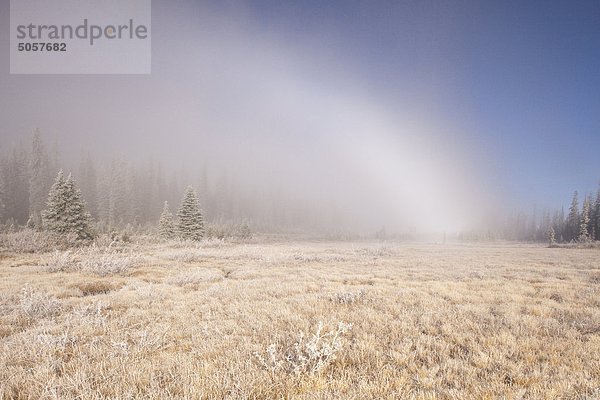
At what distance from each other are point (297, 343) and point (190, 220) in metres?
35.4

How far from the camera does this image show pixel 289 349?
4.86 metres

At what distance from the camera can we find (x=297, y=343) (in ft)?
16.2

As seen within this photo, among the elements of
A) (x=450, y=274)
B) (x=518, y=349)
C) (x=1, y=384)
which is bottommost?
(x=450, y=274)

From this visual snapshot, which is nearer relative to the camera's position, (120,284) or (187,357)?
(187,357)

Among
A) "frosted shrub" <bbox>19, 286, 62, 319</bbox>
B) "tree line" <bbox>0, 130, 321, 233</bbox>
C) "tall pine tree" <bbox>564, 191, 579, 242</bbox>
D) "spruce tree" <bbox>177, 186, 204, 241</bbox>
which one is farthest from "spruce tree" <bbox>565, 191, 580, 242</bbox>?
"frosted shrub" <bbox>19, 286, 62, 319</bbox>

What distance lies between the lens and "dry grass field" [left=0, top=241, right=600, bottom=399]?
3.59 metres

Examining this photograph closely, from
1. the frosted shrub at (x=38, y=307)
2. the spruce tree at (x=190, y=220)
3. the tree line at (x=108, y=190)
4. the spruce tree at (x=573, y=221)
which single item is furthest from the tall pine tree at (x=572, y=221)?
the frosted shrub at (x=38, y=307)

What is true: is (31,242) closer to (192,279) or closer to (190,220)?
(192,279)

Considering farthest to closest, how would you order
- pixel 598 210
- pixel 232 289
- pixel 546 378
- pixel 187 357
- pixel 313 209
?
pixel 313 209 < pixel 598 210 < pixel 232 289 < pixel 187 357 < pixel 546 378

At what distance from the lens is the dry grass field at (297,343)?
3594 millimetres

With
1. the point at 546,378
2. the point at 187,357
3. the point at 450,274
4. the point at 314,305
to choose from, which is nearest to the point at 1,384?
the point at 187,357

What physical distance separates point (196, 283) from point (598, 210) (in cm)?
9827

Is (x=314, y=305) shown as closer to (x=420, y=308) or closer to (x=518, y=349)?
(x=420, y=308)

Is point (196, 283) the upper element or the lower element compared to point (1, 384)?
lower
